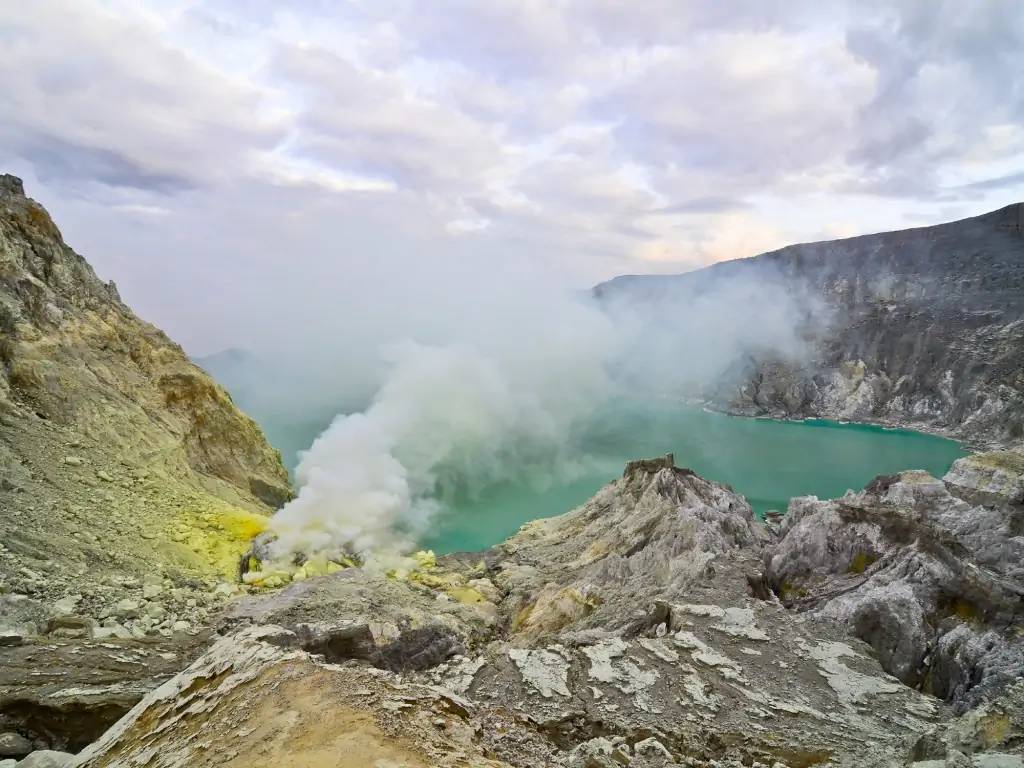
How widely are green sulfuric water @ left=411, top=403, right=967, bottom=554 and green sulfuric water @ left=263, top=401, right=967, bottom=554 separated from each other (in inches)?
3.5

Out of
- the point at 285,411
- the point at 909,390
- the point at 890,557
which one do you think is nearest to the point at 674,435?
the point at 909,390

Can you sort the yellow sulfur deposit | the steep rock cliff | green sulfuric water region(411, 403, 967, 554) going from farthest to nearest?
green sulfuric water region(411, 403, 967, 554), the yellow sulfur deposit, the steep rock cliff

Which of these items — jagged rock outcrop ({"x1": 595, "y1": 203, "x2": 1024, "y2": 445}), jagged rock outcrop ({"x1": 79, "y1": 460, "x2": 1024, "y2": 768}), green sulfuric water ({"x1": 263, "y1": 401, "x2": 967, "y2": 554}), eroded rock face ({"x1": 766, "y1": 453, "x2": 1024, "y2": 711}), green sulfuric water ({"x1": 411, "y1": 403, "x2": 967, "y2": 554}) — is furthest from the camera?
jagged rock outcrop ({"x1": 595, "y1": 203, "x2": 1024, "y2": 445})

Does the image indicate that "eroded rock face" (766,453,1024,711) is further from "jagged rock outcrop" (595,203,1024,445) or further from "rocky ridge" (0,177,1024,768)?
"jagged rock outcrop" (595,203,1024,445)

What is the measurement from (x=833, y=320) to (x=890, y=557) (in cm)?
9297

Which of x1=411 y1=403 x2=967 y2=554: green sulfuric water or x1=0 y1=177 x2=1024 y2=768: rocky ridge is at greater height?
x1=0 y1=177 x2=1024 y2=768: rocky ridge

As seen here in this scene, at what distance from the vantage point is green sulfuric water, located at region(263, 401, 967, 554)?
34.2 m

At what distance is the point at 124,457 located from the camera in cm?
1756

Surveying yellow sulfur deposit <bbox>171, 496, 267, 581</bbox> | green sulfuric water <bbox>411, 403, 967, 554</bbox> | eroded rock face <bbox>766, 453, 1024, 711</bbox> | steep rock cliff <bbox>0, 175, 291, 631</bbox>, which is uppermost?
steep rock cliff <bbox>0, 175, 291, 631</bbox>

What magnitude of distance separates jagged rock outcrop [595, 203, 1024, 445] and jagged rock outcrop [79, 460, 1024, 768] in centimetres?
7024

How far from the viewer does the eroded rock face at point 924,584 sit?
30.9ft

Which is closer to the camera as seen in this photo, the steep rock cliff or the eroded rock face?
the eroded rock face

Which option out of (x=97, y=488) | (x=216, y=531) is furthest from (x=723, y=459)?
(x=97, y=488)

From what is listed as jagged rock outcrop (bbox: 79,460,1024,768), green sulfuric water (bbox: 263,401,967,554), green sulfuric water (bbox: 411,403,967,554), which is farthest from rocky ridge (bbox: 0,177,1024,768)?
green sulfuric water (bbox: 263,401,967,554)
